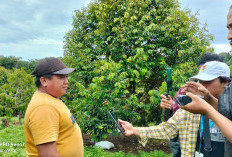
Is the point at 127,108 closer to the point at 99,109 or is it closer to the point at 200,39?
the point at 99,109

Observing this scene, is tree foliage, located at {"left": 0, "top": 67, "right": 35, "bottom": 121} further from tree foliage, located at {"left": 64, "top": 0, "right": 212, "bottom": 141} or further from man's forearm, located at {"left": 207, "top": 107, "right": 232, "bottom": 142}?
man's forearm, located at {"left": 207, "top": 107, "right": 232, "bottom": 142}

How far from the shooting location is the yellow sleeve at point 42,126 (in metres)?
1.81

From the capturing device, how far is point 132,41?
19.4 feet

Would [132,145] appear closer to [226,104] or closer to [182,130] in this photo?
[182,130]

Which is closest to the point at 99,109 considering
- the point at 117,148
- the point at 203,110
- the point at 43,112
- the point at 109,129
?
the point at 109,129

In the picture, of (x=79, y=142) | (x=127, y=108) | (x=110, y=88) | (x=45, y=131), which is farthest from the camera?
(x=127, y=108)

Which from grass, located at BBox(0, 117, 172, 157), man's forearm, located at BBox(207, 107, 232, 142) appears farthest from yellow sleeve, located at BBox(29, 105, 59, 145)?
grass, located at BBox(0, 117, 172, 157)

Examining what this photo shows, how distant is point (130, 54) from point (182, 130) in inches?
157

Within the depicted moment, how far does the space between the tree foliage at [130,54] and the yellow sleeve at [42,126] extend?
263cm

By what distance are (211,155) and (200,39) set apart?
198 inches

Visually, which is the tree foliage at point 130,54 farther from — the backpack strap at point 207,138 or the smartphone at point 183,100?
the smartphone at point 183,100

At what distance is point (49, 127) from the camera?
1828 mm

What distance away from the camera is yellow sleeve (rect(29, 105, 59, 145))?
5.93 ft

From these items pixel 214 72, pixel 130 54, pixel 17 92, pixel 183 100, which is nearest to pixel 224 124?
pixel 183 100
